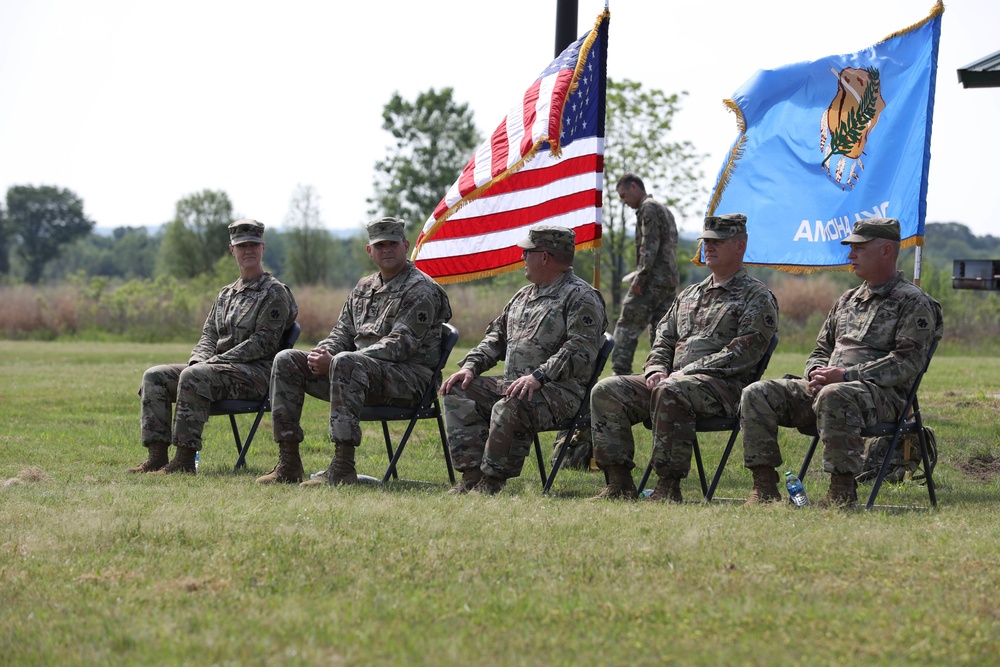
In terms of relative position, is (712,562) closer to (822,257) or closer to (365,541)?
(365,541)

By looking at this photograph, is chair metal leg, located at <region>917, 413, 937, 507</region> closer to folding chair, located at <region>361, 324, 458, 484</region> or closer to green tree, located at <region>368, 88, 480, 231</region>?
folding chair, located at <region>361, 324, 458, 484</region>

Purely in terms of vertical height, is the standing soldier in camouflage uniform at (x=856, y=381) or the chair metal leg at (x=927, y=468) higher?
the standing soldier in camouflage uniform at (x=856, y=381)

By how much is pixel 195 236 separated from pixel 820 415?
257 ft

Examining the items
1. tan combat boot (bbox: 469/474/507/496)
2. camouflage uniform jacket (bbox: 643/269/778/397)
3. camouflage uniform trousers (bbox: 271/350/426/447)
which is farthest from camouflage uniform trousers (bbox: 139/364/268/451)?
camouflage uniform jacket (bbox: 643/269/778/397)

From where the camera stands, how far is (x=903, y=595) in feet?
14.4

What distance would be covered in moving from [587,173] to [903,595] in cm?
500

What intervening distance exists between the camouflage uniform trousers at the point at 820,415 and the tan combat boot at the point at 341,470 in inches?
99.2

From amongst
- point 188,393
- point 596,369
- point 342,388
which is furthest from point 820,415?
point 188,393

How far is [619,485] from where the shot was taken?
23.1 feet

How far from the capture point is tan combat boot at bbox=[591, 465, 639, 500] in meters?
7.01

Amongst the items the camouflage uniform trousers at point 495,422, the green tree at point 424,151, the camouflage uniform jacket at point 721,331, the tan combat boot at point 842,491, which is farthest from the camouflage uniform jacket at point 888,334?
the green tree at point 424,151

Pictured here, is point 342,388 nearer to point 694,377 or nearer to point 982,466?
point 694,377

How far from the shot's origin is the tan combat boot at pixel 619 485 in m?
7.01

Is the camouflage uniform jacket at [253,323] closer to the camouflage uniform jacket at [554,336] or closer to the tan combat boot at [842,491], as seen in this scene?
the camouflage uniform jacket at [554,336]
